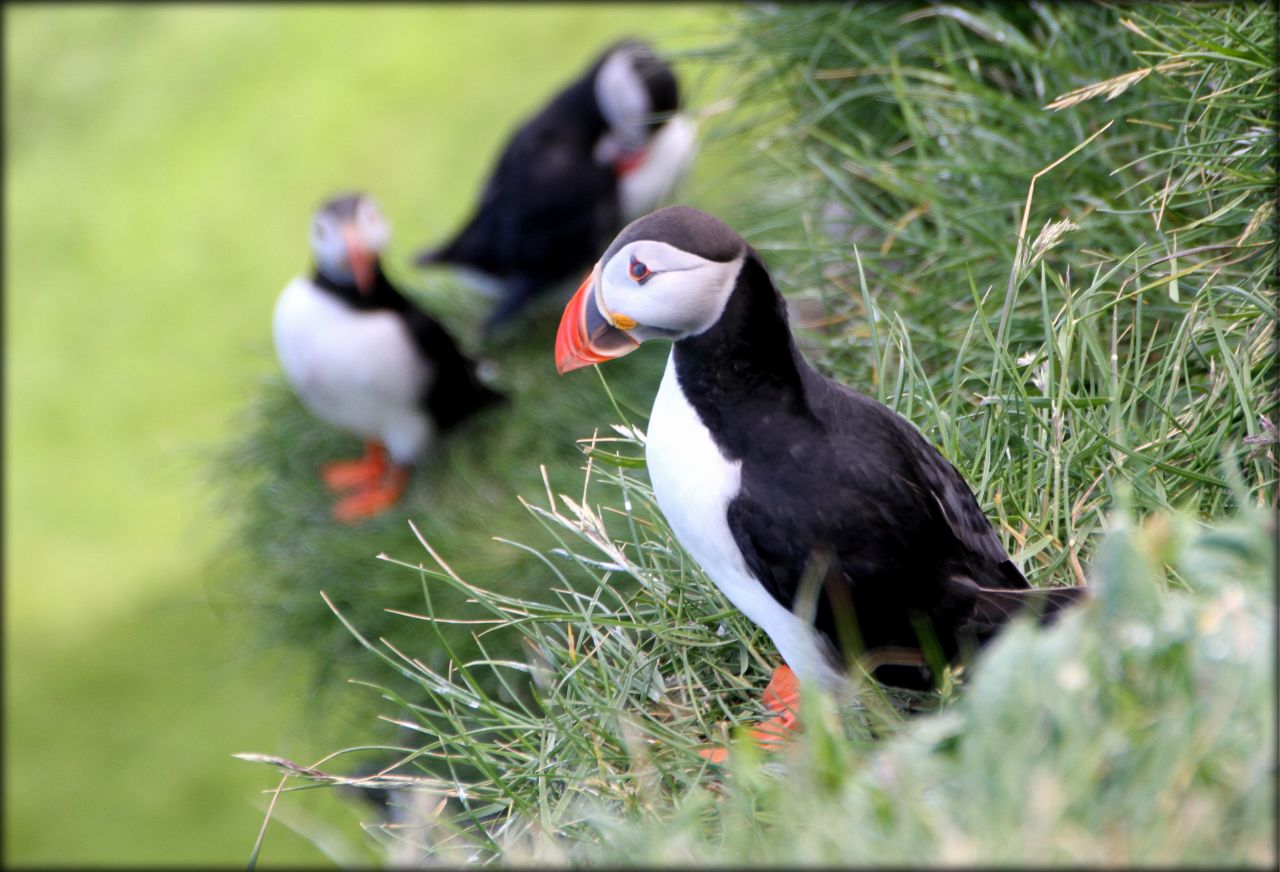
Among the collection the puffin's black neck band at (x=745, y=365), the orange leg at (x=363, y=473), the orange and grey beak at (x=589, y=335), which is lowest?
the orange leg at (x=363, y=473)

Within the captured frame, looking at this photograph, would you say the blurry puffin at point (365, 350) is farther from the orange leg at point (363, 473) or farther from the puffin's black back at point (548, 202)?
the puffin's black back at point (548, 202)

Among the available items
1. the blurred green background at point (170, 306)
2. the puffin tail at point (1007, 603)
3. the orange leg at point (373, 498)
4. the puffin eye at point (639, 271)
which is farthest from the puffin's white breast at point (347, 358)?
the puffin tail at point (1007, 603)

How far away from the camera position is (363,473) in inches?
143

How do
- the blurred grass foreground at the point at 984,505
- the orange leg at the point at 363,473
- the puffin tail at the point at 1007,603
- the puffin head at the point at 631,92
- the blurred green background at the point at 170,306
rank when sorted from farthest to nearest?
the blurred green background at the point at 170,306 < the puffin head at the point at 631,92 < the orange leg at the point at 363,473 < the puffin tail at the point at 1007,603 < the blurred grass foreground at the point at 984,505

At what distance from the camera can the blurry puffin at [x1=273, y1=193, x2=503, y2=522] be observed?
A: 10.6 feet

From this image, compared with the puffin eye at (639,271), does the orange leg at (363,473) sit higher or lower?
lower

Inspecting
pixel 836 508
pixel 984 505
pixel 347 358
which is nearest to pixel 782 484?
pixel 836 508

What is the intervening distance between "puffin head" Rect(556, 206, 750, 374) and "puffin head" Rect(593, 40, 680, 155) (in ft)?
7.56

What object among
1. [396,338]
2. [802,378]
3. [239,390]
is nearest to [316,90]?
[239,390]

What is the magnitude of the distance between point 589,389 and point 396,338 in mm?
524

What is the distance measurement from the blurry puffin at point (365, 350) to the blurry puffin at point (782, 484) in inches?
70.9

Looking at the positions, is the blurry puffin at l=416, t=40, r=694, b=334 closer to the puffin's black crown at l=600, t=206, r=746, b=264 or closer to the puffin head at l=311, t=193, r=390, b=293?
the puffin head at l=311, t=193, r=390, b=293

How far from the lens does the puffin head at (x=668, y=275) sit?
142 cm

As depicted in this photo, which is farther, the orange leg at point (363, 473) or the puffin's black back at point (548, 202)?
the puffin's black back at point (548, 202)
